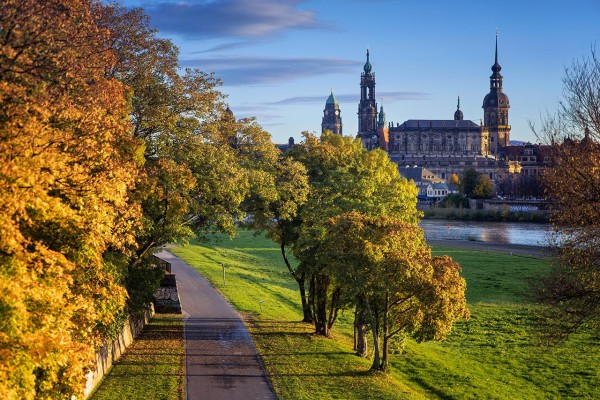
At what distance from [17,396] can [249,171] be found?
1905cm

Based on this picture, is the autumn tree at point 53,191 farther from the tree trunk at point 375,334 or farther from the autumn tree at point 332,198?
the autumn tree at point 332,198

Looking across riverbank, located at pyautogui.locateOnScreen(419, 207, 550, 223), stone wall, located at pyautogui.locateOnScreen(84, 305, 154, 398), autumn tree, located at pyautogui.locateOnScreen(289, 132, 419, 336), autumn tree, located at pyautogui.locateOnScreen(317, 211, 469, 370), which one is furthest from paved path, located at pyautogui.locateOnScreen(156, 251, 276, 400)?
riverbank, located at pyautogui.locateOnScreen(419, 207, 550, 223)

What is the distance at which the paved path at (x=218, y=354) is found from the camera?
79.0 ft

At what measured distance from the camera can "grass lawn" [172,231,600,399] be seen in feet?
86.9

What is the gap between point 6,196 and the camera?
559 inches

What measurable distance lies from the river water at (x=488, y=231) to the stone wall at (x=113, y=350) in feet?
227

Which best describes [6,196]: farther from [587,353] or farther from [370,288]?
[587,353]

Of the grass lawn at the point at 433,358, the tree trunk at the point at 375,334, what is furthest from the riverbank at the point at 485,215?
the tree trunk at the point at 375,334

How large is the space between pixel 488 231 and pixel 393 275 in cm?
9780

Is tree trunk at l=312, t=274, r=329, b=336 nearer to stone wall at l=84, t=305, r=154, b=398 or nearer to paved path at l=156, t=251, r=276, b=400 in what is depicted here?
paved path at l=156, t=251, r=276, b=400

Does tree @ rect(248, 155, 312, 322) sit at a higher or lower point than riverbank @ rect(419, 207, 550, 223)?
higher

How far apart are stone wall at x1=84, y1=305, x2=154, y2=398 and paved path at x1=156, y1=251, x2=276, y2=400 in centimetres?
211

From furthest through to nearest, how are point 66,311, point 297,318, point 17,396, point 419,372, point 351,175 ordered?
1. point 297,318
2. point 351,175
3. point 419,372
4. point 66,311
5. point 17,396

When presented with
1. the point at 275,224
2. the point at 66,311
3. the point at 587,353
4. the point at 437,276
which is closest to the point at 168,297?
the point at 275,224
